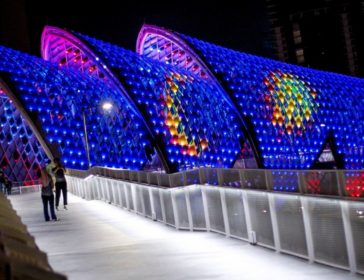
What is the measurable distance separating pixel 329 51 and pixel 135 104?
4309 inches

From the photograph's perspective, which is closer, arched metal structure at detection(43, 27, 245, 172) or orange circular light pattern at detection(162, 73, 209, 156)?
arched metal structure at detection(43, 27, 245, 172)

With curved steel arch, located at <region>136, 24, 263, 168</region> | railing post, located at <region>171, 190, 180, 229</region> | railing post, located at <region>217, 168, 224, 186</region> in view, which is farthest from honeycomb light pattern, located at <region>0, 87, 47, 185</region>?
railing post, located at <region>217, 168, 224, 186</region>

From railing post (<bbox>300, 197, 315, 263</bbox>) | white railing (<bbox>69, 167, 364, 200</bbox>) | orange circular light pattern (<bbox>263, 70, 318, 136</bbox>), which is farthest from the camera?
orange circular light pattern (<bbox>263, 70, 318, 136</bbox>)

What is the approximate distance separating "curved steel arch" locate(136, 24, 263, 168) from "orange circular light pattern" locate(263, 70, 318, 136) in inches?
185

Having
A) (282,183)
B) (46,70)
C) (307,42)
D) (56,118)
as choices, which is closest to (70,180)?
(56,118)

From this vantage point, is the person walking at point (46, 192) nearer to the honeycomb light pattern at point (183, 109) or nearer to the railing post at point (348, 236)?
the railing post at point (348, 236)

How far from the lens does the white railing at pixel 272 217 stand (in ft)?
27.0

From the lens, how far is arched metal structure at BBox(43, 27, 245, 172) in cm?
4294

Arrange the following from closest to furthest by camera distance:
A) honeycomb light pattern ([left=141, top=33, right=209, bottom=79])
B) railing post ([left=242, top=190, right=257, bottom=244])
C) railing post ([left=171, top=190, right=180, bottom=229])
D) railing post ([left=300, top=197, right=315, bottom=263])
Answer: railing post ([left=300, top=197, right=315, bottom=263]), railing post ([left=242, top=190, right=257, bottom=244]), railing post ([left=171, top=190, right=180, bottom=229]), honeycomb light pattern ([left=141, top=33, right=209, bottom=79])

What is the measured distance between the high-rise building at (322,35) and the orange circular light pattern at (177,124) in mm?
99633

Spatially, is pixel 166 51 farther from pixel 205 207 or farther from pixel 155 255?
pixel 155 255

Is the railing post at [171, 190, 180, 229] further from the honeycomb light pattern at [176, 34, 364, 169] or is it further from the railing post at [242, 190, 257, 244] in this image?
the honeycomb light pattern at [176, 34, 364, 169]

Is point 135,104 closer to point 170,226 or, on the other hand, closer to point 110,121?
point 110,121

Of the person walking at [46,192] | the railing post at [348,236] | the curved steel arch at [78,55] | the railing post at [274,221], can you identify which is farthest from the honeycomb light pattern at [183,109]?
the railing post at [348,236]
